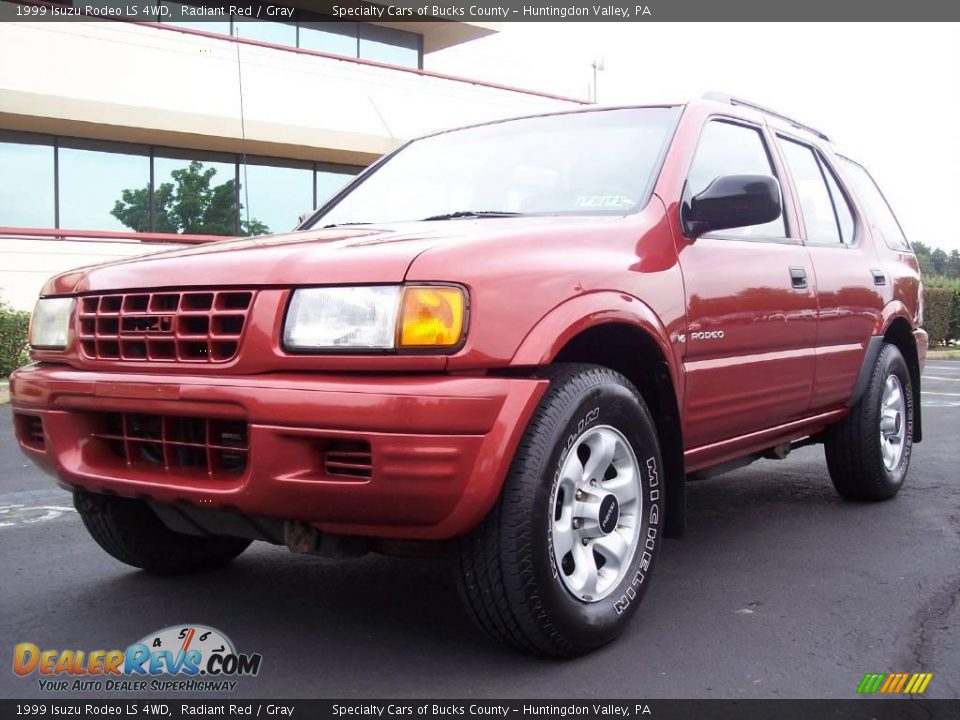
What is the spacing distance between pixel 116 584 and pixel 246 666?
41.2 inches

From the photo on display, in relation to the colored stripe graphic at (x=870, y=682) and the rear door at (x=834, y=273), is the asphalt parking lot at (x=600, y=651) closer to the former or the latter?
the colored stripe graphic at (x=870, y=682)

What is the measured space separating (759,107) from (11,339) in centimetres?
972

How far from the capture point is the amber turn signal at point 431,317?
2.55 metres

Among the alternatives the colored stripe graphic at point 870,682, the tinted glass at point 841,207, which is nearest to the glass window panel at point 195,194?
the tinted glass at point 841,207

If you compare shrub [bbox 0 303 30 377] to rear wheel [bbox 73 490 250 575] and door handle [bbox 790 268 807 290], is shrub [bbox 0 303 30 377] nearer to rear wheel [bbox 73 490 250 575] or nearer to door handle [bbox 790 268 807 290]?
rear wheel [bbox 73 490 250 575]

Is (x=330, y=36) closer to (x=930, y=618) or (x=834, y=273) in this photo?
(x=834, y=273)

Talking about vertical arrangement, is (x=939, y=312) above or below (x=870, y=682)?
above

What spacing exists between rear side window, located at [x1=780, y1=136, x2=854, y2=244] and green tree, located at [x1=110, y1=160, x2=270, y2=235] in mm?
12459

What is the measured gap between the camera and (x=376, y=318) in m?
2.58

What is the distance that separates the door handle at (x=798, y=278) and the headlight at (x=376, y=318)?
2066 millimetres

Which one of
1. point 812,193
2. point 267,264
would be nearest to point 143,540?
point 267,264

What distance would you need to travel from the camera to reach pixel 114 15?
14953 mm

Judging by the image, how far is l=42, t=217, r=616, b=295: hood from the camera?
2650mm
